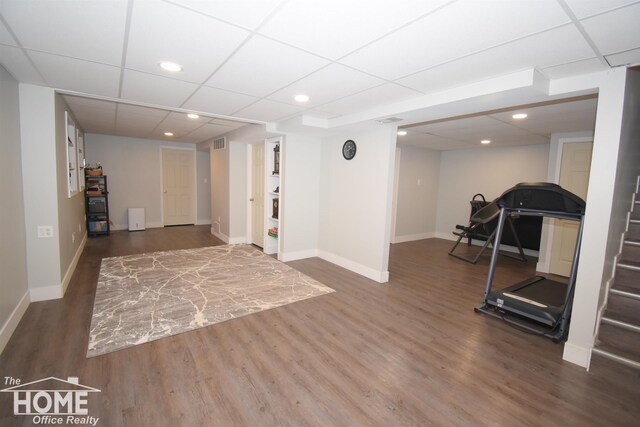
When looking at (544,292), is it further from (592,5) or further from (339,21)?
(339,21)

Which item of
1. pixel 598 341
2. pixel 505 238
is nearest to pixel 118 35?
pixel 598 341

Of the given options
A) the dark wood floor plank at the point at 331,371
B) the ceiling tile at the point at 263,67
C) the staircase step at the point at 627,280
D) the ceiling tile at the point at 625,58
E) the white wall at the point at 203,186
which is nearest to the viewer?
the dark wood floor plank at the point at 331,371

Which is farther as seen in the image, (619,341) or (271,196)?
(271,196)

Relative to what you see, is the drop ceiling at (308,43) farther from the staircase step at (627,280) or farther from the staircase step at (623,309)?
the staircase step at (623,309)

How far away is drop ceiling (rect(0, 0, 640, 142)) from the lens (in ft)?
5.17

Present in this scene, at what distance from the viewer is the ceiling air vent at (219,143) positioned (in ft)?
20.6

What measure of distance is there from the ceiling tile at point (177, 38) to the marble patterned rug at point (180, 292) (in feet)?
7.64

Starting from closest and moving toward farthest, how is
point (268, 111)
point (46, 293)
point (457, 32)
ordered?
point (457, 32)
point (46, 293)
point (268, 111)

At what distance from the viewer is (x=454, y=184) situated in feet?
23.8

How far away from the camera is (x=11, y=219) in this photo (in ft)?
8.61

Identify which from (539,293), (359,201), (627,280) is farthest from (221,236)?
(627,280)

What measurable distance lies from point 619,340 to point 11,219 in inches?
205

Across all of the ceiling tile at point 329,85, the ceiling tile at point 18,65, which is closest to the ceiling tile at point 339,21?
the ceiling tile at point 329,85

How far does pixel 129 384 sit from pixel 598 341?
3526 millimetres
